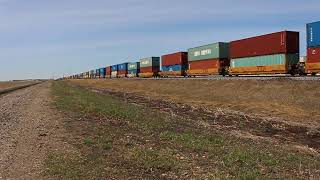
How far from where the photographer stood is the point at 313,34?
39438mm

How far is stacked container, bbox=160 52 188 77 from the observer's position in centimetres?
8219

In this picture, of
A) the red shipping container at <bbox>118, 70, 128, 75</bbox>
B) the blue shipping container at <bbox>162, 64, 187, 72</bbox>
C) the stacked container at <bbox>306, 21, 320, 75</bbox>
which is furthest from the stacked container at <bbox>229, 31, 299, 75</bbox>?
the red shipping container at <bbox>118, 70, 128, 75</bbox>

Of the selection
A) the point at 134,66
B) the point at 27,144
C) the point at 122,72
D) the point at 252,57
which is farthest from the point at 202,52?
the point at 122,72

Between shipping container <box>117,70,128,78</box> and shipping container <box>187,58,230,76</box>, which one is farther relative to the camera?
shipping container <box>117,70,128,78</box>

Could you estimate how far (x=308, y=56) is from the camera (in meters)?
40.4

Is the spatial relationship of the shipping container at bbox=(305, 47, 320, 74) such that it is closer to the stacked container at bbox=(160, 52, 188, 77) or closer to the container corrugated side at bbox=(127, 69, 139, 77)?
the stacked container at bbox=(160, 52, 188, 77)

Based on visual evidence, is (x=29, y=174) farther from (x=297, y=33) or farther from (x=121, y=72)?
(x=121, y=72)

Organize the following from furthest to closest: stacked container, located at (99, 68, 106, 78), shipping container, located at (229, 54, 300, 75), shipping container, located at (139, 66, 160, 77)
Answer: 1. stacked container, located at (99, 68, 106, 78)
2. shipping container, located at (139, 66, 160, 77)
3. shipping container, located at (229, 54, 300, 75)

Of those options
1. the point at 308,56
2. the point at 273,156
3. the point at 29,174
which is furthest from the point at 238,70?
the point at 29,174

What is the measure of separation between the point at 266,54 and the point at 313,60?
10.8 meters

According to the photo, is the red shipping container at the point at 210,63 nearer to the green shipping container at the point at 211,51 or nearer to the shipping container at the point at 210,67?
the shipping container at the point at 210,67

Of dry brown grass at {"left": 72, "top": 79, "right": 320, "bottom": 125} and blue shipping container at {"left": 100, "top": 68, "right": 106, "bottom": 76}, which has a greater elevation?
blue shipping container at {"left": 100, "top": 68, "right": 106, "bottom": 76}

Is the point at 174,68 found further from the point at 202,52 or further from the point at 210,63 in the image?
the point at 210,63

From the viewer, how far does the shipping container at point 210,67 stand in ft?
212
